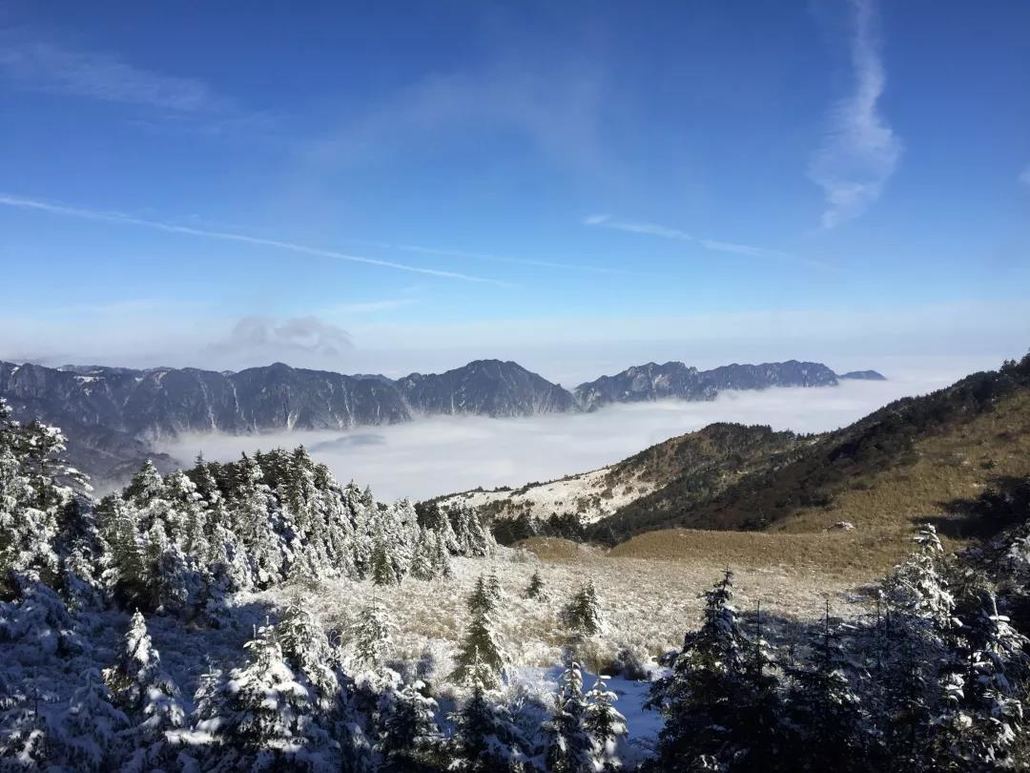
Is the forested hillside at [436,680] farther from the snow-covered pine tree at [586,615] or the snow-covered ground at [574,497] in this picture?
the snow-covered ground at [574,497]

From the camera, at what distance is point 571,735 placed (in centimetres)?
1163

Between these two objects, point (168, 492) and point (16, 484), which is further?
point (168, 492)

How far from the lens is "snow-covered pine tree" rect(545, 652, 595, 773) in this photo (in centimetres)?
1133

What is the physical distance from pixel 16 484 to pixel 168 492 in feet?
63.8

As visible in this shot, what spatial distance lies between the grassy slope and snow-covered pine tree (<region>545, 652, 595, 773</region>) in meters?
35.4

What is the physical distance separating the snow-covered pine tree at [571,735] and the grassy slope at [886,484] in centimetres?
3535

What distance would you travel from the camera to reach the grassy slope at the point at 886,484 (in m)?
46.6

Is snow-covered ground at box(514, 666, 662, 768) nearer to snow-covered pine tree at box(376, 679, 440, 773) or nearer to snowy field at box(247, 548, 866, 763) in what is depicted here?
snowy field at box(247, 548, 866, 763)

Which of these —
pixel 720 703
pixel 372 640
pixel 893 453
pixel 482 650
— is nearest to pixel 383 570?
pixel 482 650

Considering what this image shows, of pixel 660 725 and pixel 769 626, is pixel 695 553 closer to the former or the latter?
pixel 769 626

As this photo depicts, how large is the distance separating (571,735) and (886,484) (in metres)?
56.0

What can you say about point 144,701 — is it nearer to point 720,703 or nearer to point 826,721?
point 720,703

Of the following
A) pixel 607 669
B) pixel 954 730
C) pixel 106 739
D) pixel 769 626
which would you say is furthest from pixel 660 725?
pixel 106 739

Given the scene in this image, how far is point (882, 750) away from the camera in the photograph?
7.53m
